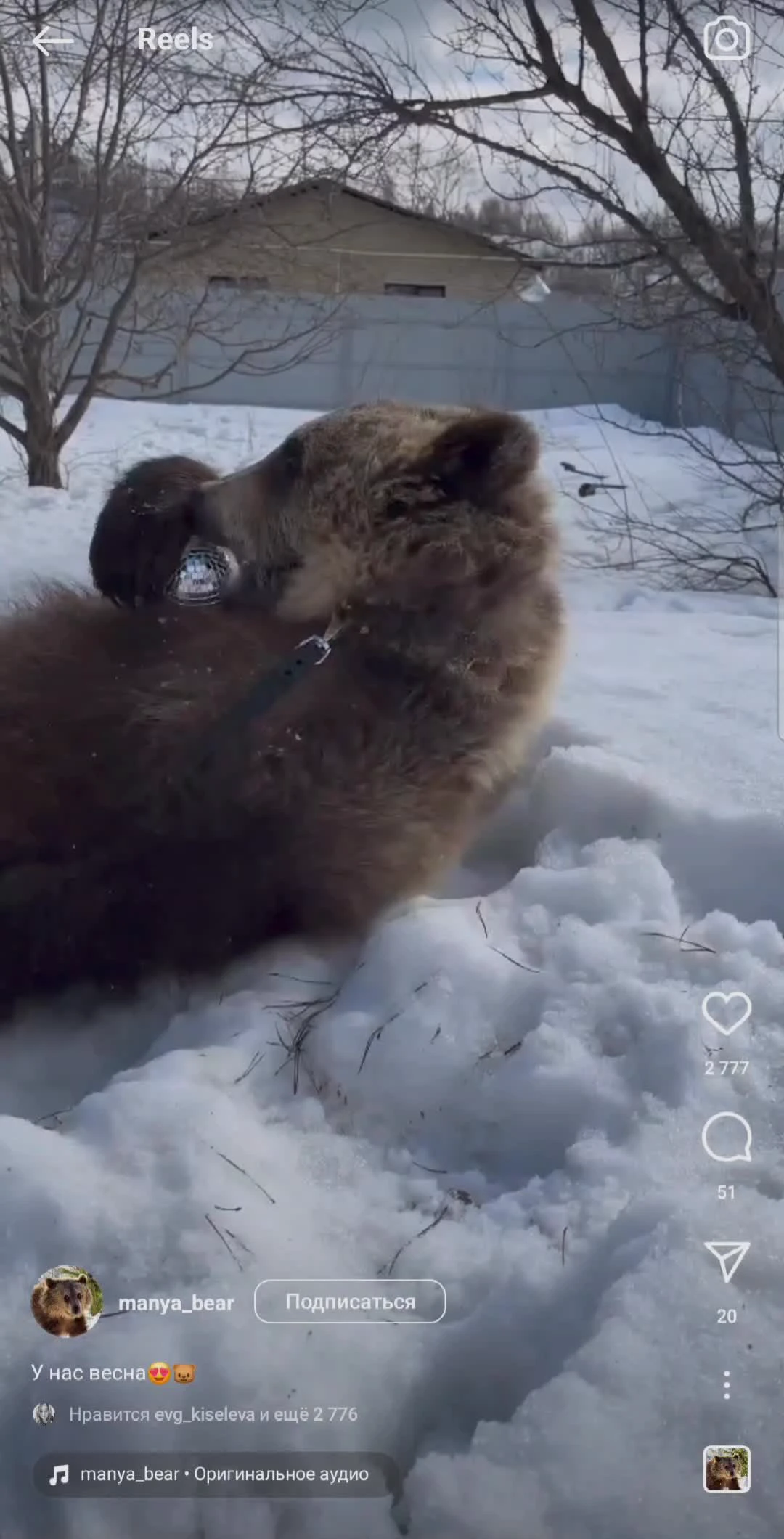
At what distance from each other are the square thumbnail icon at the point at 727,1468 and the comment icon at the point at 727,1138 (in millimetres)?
293

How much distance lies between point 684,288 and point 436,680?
6.51 ft

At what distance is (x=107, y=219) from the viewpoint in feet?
9.05

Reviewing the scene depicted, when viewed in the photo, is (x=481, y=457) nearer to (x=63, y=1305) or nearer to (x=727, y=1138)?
(x=727, y=1138)

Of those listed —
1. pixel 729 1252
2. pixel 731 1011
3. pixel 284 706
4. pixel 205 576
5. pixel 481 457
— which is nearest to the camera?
pixel 729 1252

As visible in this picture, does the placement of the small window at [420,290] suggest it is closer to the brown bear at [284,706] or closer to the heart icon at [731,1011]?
the brown bear at [284,706]

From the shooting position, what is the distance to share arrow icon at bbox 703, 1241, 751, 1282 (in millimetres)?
1251

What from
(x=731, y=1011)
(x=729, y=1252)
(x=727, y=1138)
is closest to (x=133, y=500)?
(x=731, y=1011)

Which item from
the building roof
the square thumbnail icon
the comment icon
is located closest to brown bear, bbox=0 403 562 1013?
the building roof

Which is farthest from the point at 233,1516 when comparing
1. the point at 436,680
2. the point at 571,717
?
the point at 571,717

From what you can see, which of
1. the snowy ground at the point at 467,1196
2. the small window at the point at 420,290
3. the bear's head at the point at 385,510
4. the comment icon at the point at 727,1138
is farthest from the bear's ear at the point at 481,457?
the comment icon at the point at 727,1138

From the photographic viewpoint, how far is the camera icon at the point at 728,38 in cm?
173

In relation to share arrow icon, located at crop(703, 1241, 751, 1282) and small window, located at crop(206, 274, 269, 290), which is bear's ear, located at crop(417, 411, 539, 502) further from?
share arrow icon, located at crop(703, 1241, 751, 1282)

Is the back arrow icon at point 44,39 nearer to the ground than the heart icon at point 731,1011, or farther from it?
farther from it

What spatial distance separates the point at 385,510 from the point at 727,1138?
48.3 inches
